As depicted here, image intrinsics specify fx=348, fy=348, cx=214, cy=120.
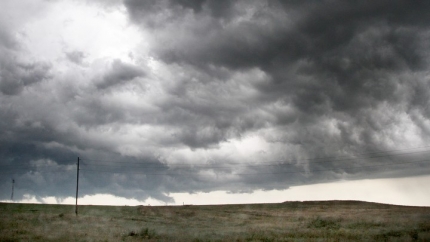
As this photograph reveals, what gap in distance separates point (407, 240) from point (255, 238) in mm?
12901

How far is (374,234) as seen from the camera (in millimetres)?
35750

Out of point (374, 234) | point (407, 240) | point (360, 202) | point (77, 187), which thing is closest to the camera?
point (407, 240)

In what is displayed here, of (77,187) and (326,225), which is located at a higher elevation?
(77,187)

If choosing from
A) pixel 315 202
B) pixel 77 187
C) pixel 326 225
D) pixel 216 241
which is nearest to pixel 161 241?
pixel 216 241

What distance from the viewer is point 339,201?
115 meters

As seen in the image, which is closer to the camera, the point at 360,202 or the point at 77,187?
the point at 77,187

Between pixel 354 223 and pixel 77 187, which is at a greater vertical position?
pixel 77 187

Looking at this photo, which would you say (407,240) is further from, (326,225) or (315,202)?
(315,202)

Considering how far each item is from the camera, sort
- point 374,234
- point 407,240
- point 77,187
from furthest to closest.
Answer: point 77,187 → point 374,234 → point 407,240

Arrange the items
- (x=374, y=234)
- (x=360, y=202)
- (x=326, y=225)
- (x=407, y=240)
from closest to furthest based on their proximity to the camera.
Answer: (x=407, y=240) < (x=374, y=234) < (x=326, y=225) < (x=360, y=202)

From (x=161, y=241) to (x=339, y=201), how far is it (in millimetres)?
97501

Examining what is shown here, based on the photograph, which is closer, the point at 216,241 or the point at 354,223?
the point at 216,241

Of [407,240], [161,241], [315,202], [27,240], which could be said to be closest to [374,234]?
[407,240]

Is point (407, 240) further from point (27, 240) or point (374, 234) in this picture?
point (27, 240)
